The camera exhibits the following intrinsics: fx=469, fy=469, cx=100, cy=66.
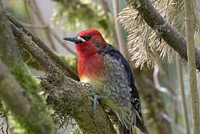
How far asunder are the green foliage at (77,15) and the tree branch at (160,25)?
150cm

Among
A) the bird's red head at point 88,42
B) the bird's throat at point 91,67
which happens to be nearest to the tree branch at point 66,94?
the bird's throat at point 91,67

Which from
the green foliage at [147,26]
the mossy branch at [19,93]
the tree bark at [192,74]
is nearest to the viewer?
the mossy branch at [19,93]

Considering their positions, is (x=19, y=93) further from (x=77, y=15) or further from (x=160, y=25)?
(x=77, y=15)

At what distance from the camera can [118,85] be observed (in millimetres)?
2457

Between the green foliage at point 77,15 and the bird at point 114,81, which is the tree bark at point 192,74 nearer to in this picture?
the bird at point 114,81

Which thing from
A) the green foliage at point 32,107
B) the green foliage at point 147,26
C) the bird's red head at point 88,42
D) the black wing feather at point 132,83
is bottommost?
the black wing feather at point 132,83

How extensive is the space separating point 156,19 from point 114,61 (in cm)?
68

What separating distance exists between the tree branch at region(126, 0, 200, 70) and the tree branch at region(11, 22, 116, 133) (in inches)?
14.6

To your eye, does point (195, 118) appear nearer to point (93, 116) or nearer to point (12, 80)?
point (93, 116)

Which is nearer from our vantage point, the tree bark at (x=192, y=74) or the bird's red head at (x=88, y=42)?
the tree bark at (x=192, y=74)

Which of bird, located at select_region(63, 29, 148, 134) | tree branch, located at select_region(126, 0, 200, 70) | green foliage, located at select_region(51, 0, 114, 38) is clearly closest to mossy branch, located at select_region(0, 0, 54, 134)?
tree branch, located at select_region(126, 0, 200, 70)

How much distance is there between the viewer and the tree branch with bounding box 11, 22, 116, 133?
167cm

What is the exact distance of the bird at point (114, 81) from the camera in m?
2.38

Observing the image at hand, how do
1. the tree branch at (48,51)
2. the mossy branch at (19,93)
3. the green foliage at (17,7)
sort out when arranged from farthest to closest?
the green foliage at (17,7), the tree branch at (48,51), the mossy branch at (19,93)
